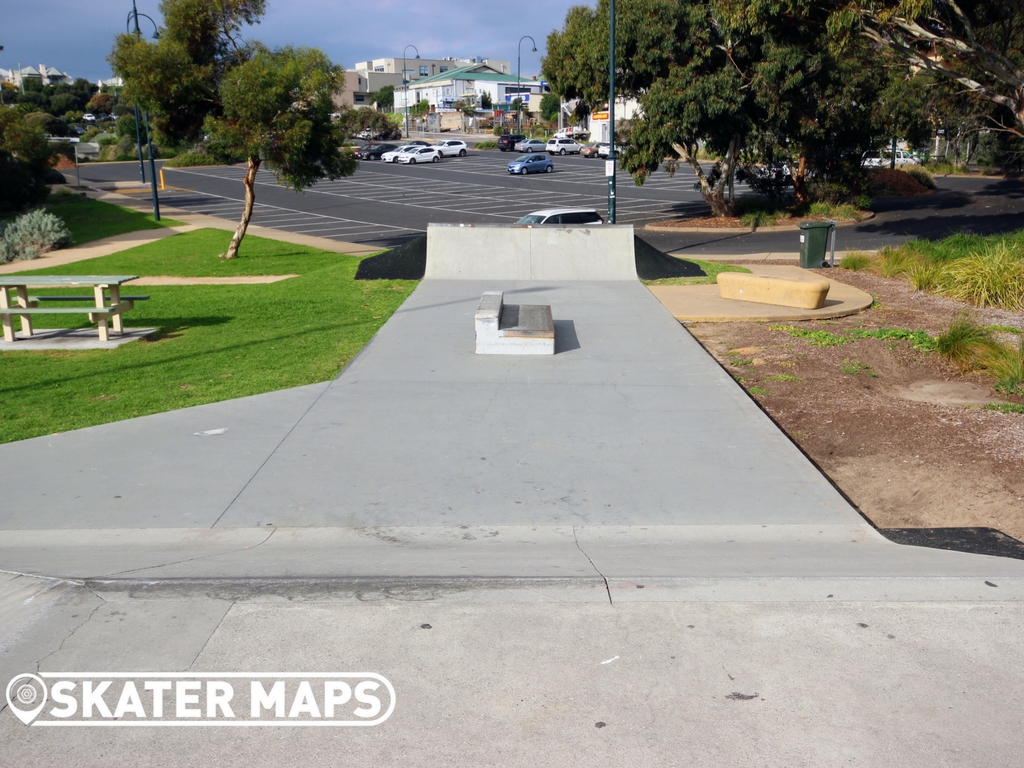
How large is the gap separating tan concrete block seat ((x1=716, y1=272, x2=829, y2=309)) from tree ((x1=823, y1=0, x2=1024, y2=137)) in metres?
6.14

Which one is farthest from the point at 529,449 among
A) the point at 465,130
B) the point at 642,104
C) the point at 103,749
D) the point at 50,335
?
the point at 465,130

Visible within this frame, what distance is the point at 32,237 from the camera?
1051 inches

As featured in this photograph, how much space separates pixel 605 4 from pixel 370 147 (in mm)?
47746

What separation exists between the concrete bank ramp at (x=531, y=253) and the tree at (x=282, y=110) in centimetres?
544

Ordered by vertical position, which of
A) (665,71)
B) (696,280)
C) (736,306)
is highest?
(665,71)

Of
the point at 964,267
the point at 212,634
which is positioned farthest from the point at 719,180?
the point at 212,634

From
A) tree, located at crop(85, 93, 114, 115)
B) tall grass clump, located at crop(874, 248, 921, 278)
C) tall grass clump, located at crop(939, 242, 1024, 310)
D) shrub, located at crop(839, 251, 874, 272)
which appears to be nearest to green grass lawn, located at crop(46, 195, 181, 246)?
shrub, located at crop(839, 251, 874, 272)

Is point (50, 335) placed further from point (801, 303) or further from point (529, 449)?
point (801, 303)

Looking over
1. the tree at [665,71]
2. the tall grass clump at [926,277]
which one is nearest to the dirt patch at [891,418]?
the tall grass clump at [926,277]

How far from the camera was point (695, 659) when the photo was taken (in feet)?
14.2

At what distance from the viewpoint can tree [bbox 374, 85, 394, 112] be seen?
137 m

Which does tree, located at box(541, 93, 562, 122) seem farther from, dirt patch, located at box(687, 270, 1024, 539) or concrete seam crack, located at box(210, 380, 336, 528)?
concrete seam crack, located at box(210, 380, 336, 528)

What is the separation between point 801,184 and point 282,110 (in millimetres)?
19287

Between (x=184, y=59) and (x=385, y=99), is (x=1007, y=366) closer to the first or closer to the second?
(x=184, y=59)
